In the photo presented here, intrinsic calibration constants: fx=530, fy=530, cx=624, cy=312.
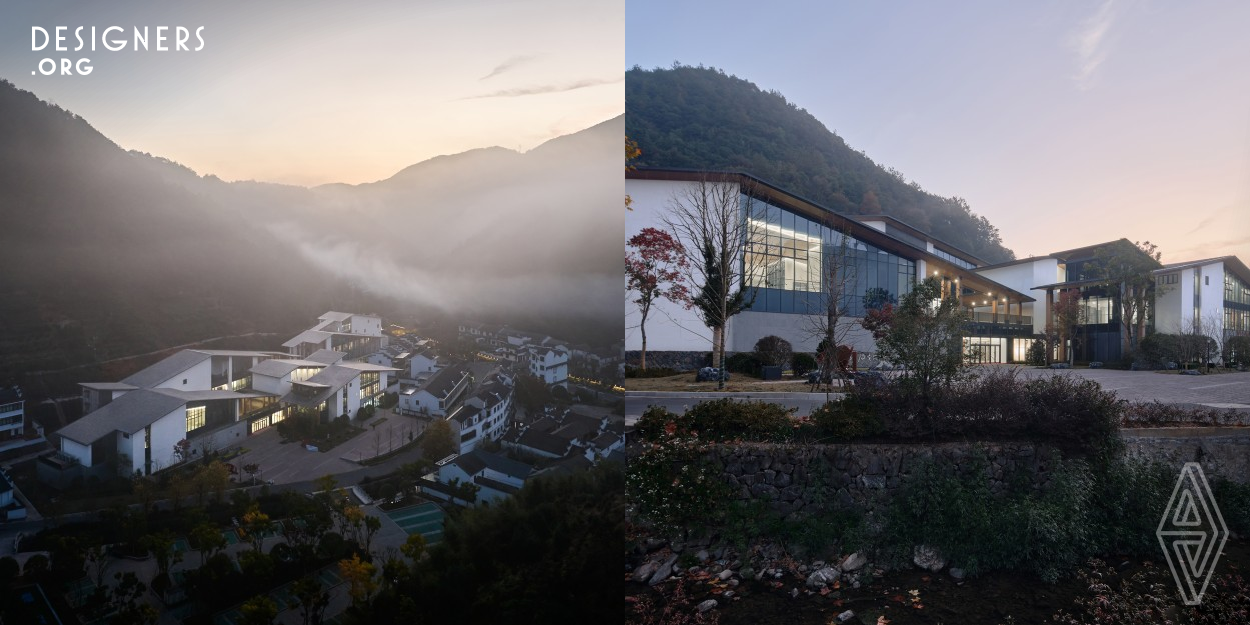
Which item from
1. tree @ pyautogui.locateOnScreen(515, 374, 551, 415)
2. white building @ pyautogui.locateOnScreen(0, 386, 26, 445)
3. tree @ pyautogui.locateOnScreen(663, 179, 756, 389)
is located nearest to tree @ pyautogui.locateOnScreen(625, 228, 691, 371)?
tree @ pyautogui.locateOnScreen(663, 179, 756, 389)

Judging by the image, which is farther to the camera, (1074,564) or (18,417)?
(1074,564)

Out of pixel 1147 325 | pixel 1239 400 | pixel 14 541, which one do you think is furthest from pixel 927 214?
pixel 14 541

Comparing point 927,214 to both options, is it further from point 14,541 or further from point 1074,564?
point 14,541

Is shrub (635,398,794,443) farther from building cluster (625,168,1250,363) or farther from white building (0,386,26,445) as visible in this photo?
building cluster (625,168,1250,363)

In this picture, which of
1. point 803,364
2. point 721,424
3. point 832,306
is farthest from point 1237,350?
point 721,424

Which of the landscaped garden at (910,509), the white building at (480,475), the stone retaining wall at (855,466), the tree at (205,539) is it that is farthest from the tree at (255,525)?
the stone retaining wall at (855,466)

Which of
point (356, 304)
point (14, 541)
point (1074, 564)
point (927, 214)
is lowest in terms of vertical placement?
point (1074, 564)
